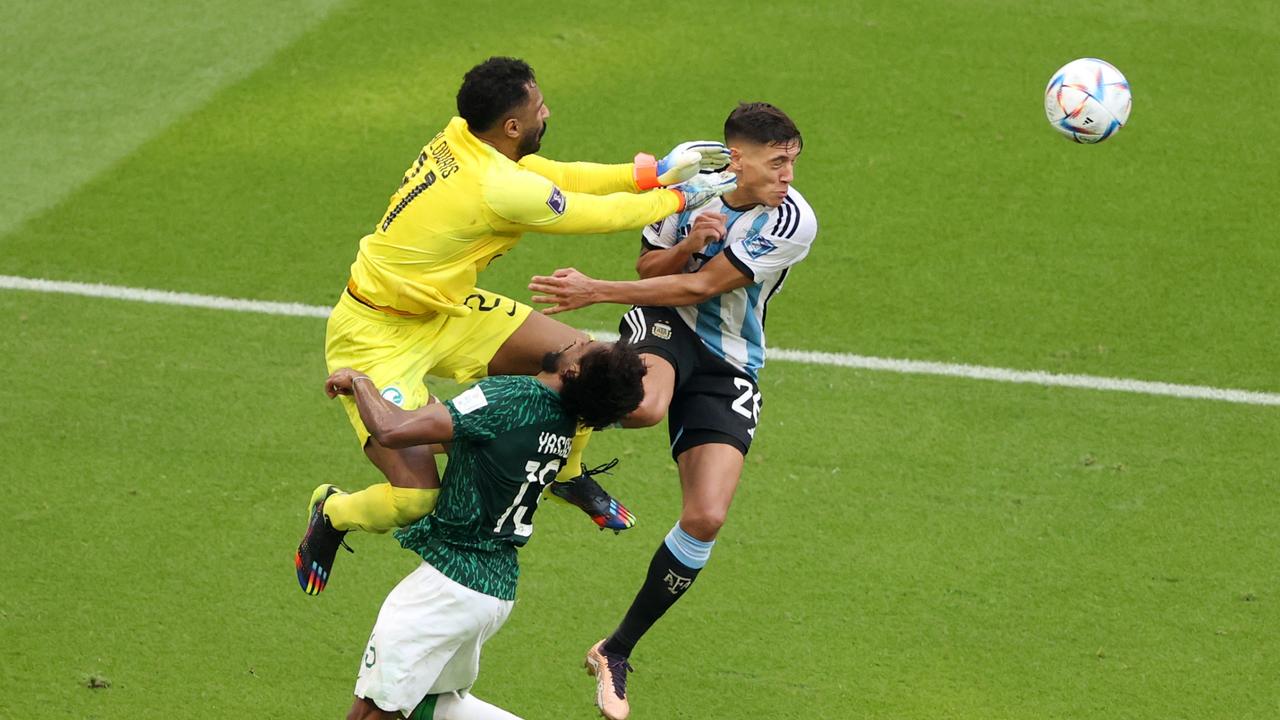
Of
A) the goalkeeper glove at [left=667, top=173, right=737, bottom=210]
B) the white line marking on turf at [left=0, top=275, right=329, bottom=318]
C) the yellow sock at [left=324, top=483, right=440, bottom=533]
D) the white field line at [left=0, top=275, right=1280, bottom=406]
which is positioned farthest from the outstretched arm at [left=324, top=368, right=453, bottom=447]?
the white line marking on turf at [left=0, top=275, right=329, bottom=318]

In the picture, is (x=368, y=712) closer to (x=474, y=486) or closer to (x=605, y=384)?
(x=474, y=486)

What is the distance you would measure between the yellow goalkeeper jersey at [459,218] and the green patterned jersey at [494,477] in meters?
0.90

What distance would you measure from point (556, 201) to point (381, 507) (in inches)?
57.8

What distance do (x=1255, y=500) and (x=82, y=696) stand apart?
6.19m

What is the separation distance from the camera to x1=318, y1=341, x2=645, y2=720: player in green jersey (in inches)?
240

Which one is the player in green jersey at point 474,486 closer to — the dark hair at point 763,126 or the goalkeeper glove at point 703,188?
the goalkeeper glove at point 703,188

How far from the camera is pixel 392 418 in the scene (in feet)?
20.3

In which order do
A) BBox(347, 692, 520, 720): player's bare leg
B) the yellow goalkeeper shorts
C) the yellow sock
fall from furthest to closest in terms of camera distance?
the yellow goalkeeper shorts, the yellow sock, BBox(347, 692, 520, 720): player's bare leg

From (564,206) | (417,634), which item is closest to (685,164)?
(564,206)

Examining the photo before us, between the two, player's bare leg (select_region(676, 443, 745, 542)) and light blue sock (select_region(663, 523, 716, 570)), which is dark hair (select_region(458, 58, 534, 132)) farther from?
light blue sock (select_region(663, 523, 716, 570))

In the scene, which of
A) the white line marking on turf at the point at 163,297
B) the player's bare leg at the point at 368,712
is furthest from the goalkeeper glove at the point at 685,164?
the white line marking on turf at the point at 163,297

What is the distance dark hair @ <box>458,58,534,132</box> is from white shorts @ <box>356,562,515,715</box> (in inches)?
75.4

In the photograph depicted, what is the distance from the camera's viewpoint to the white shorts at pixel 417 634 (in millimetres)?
6211

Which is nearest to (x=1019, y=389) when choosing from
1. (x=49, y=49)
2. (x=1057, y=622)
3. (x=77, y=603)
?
(x=1057, y=622)
